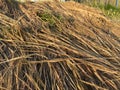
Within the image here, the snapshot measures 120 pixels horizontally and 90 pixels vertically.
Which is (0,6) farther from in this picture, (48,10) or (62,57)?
(62,57)

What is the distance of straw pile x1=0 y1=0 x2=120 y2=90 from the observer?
118 inches

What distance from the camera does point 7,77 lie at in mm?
2898

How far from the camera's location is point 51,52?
321cm

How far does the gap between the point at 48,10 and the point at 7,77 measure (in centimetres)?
128

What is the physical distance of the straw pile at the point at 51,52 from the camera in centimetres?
299

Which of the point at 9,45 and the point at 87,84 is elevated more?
the point at 9,45

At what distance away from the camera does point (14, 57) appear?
304cm

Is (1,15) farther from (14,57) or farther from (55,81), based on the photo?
(55,81)

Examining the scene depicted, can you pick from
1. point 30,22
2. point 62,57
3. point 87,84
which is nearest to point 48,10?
point 30,22

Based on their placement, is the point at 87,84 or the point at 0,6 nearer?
the point at 87,84

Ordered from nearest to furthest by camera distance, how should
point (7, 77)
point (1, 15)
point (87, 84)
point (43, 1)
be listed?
point (7, 77)
point (87, 84)
point (1, 15)
point (43, 1)

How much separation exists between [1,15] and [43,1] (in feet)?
3.32

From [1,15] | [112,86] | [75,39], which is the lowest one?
[112,86]

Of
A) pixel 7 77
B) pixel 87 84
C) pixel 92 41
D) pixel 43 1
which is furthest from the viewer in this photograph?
pixel 43 1
